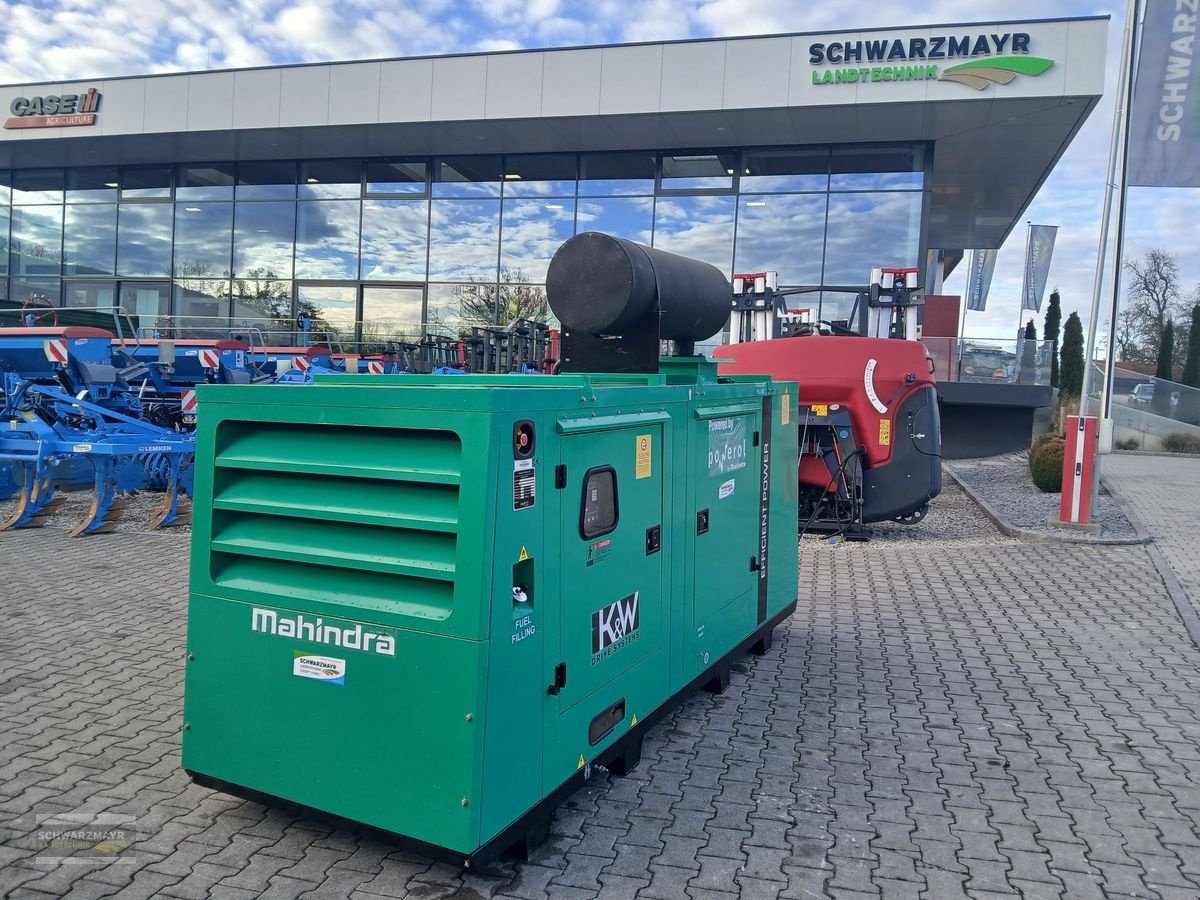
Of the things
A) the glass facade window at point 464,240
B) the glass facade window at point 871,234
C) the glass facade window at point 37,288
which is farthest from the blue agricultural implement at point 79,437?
the glass facade window at point 871,234

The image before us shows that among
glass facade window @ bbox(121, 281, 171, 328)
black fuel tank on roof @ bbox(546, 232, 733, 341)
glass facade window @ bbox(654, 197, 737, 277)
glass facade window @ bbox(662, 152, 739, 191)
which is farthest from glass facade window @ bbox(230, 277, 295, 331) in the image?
black fuel tank on roof @ bbox(546, 232, 733, 341)

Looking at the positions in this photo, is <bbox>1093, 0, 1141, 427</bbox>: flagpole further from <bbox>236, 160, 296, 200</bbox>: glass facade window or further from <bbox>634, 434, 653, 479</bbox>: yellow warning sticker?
<bbox>236, 160, 296, 200</bbox>: glass facade window

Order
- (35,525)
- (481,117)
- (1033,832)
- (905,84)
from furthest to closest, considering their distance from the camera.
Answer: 1. (481,117)
2. (905,84)
3. (35,525)
4. (1033,832)

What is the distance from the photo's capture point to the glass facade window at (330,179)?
70.2ft

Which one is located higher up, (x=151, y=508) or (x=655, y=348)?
(x=655, y=348)

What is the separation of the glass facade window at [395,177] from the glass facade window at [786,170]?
7.32 meters

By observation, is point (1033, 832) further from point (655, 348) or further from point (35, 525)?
point (35, 525)

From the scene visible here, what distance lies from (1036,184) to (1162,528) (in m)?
13.0

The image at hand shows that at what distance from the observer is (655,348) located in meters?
4.89

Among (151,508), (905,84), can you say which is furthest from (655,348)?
(905,84)

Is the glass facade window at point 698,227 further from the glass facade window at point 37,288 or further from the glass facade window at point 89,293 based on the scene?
the glass facade window at point 37,288

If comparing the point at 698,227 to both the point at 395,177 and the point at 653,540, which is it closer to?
the point at 395,177

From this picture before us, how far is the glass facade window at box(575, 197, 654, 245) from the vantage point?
64.8ft

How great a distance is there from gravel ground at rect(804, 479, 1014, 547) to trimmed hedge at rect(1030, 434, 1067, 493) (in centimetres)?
144
